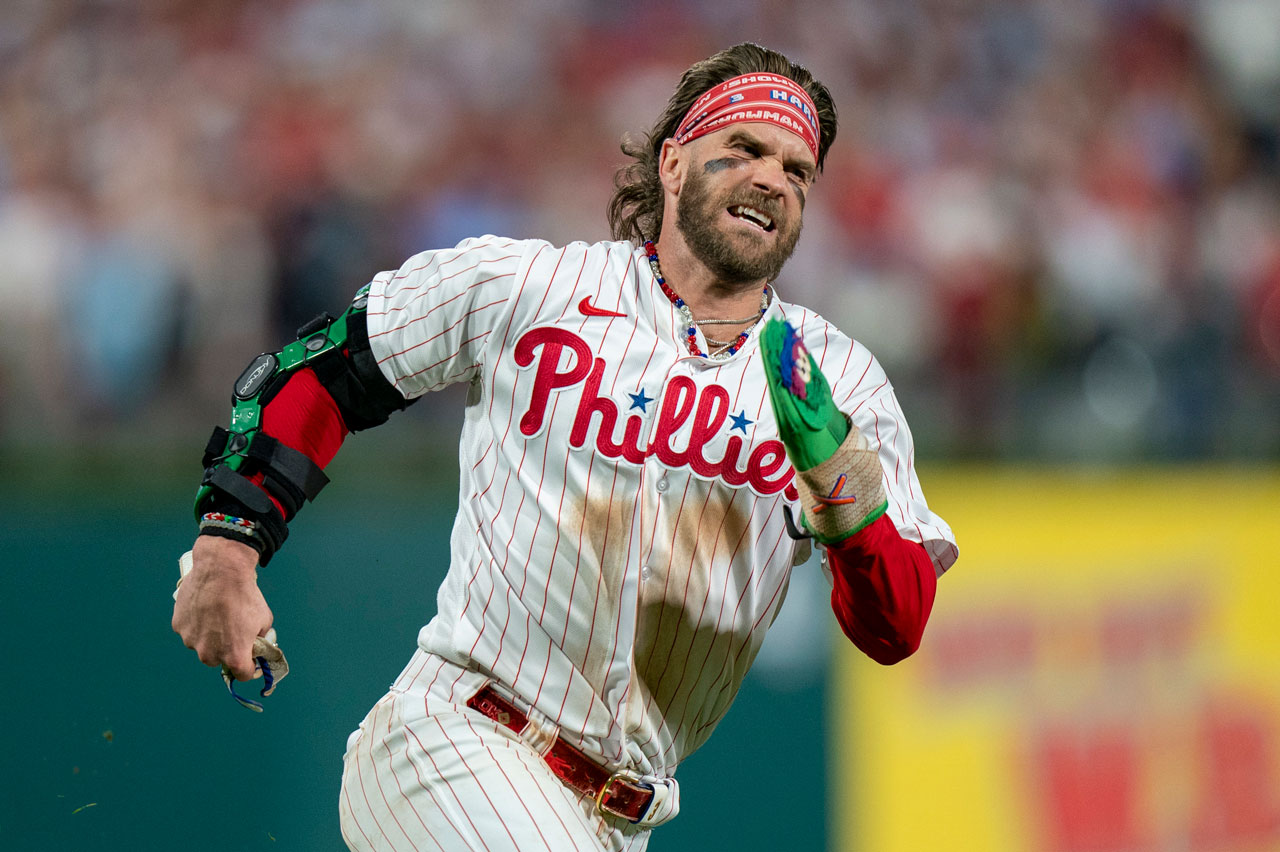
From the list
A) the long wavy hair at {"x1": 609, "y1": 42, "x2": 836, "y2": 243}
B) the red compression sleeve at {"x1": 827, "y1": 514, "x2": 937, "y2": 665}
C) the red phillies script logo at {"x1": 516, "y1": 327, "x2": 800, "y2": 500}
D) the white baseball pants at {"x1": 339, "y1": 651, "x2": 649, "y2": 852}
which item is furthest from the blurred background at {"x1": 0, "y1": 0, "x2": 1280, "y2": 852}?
the red compression sleeve at {"x1": 827, "y1": 514, "x2": 937, "y2": 665}

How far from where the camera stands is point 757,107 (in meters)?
3.06

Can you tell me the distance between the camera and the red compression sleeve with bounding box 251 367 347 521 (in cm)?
278

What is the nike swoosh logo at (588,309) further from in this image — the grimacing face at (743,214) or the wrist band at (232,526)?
the wrist band at (232,526)

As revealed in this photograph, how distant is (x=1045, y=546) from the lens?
5.51 meters

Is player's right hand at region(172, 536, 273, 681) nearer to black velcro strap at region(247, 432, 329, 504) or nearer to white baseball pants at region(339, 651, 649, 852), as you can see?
black velcro strap at region(247, 432, 329, 504)

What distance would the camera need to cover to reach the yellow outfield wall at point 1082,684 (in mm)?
5344

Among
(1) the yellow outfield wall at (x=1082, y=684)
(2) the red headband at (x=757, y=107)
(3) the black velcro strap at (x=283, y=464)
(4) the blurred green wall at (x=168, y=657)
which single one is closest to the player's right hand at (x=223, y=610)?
(3) the black velcro strap at (x=283, y=464)

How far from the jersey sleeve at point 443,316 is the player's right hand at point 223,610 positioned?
49cm

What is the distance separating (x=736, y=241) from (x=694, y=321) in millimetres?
185

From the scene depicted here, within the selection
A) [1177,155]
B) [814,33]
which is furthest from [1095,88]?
[814,33]

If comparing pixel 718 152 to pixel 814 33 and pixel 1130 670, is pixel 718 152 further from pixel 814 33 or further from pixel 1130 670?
Result: pixel 814 33

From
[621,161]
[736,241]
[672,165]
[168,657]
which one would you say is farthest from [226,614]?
[621,161]

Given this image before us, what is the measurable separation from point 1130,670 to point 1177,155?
3.44 m

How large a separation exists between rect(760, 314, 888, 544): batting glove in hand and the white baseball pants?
0.70m
